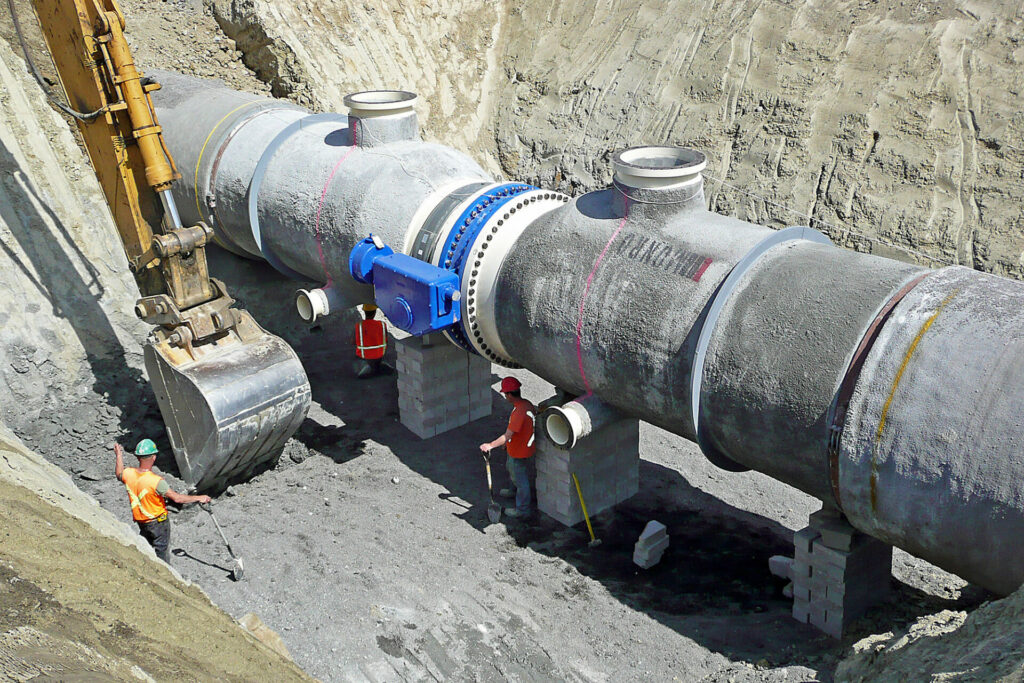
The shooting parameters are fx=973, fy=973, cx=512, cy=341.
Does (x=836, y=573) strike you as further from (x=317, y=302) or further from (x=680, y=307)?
(x=317, y=302)

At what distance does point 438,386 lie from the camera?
12.6 m

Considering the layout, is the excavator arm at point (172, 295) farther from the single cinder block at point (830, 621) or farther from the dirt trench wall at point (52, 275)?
the single cinder block at point (830, 621)

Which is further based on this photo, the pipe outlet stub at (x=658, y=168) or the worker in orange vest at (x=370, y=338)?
the worker in orange vest at (x=370, y=338)

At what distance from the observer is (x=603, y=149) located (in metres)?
18.2

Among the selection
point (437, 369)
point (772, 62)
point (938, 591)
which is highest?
point (772, 62)

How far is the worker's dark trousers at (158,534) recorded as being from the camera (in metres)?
9.55

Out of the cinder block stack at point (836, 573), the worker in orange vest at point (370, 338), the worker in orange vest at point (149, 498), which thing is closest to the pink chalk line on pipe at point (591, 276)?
the cinder block stack at point (836, 573)

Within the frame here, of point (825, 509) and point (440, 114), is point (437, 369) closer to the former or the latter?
point (825, 509)

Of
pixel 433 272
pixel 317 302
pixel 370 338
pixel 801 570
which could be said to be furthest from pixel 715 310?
pixel 370 338

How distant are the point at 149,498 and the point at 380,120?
520 cm

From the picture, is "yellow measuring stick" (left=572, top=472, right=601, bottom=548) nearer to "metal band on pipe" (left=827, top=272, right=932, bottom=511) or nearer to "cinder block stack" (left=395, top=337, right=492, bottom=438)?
"cinder block stack" (left=395, top=337, right=492, bottom=438)

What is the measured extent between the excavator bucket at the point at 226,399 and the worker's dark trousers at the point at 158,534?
126 cm

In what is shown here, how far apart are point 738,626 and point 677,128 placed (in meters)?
10.5

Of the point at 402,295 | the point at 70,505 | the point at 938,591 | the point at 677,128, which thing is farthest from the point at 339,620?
the point at 677,128
